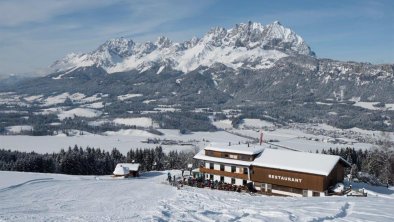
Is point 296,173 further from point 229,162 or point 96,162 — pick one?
point 96,162

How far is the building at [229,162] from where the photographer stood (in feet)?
219

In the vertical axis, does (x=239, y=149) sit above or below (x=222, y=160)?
above

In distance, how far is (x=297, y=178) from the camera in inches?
2357

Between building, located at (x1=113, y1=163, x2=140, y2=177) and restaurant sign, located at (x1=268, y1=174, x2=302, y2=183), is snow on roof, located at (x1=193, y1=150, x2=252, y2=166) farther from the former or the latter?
building, located at (x1=113, y1=163, x2=140, y2=177)

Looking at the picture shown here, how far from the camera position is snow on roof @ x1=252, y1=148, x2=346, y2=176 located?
58.7 metres

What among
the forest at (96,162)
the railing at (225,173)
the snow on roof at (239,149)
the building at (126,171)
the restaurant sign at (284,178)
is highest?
the snow on roof at (239,149)

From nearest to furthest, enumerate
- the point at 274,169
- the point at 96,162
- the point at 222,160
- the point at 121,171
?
the point at 274,169 < the point at 222,160 < the point at 121,171 < the point at 96,162

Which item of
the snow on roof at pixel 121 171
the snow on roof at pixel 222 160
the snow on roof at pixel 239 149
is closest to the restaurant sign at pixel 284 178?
the snow on roof at pixel 222 160

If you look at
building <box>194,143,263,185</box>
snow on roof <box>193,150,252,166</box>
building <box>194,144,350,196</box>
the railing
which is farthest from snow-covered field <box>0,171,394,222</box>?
building <box>194,143,263,185</box>

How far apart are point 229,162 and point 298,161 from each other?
11.1 meters

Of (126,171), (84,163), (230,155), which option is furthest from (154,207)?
(84,163)

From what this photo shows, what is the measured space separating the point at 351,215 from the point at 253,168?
104ft

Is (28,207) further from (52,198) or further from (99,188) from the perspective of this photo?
(99,188)

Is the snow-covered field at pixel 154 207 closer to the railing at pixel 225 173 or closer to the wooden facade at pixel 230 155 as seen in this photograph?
the railing at pixel 225 173
